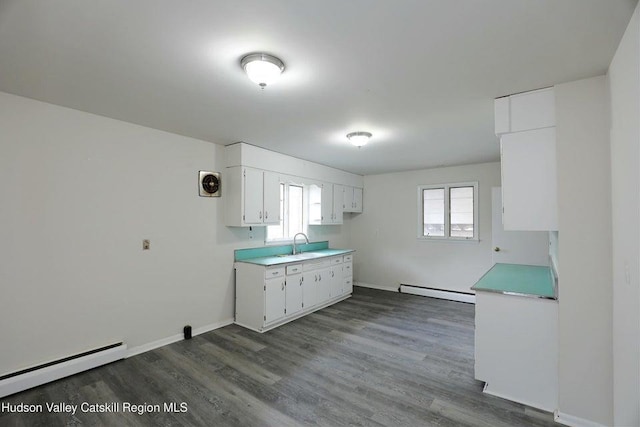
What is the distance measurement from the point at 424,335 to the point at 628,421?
2.20 meters

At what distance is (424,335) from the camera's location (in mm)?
3717

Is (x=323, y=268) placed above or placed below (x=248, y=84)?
below

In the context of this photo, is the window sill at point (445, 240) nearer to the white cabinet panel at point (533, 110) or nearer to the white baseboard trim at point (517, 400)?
the white baseboard trim at point (517, 400)

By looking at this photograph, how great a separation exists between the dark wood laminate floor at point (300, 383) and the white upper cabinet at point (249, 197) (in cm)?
149

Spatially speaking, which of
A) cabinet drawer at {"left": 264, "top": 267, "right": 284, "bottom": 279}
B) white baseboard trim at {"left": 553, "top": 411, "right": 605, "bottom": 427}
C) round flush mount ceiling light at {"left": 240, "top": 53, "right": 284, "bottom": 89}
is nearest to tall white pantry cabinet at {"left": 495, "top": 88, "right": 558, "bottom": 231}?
white baseboard trim at {"left": 553, "top": 411, "right": 605, "bottom": 427}

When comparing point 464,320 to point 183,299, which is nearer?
point 183,299

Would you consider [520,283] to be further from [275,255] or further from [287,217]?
[287,217]

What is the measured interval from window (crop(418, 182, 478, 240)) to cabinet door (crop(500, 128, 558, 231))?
3.07 meters

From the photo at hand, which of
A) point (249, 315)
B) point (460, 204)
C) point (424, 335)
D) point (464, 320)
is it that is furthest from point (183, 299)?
point (460, 204)

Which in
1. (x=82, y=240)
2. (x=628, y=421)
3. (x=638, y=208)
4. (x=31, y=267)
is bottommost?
(x=628, y=421)

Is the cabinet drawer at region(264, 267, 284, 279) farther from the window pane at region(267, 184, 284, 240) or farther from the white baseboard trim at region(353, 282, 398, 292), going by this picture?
the white baseboard trim at region(353, 282, 398, 292)

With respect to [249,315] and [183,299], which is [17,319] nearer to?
[183,299]

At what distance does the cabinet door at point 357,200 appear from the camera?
20.7 ft

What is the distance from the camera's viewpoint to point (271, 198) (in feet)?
14.2
